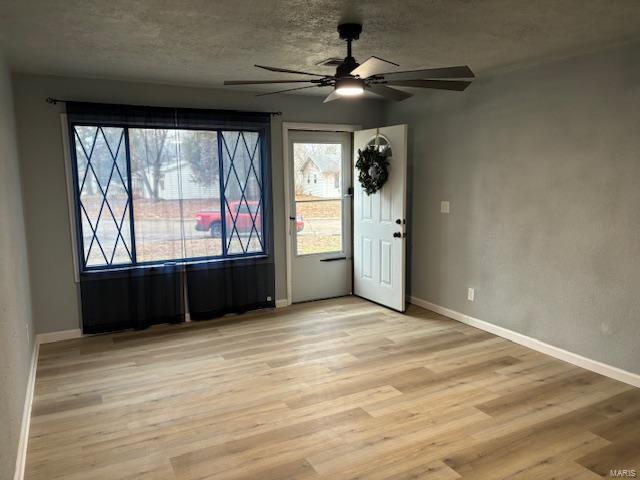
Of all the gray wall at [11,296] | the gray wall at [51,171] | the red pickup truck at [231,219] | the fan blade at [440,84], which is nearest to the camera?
the gray wall at [11,296]

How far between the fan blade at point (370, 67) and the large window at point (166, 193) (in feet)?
8.37

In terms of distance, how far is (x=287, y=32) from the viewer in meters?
2.92

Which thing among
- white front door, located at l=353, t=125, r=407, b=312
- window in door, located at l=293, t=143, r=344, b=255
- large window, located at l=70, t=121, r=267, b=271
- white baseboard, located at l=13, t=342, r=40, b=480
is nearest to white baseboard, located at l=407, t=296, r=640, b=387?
white front door, located at l=353, t=125, r=407, b=312

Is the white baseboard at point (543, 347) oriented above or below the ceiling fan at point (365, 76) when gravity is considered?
below

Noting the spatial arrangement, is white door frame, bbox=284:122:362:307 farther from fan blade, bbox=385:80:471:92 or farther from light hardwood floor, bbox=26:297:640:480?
fan blade, bbox=385:80:471:92

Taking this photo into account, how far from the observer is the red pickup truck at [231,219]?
16.0 feet

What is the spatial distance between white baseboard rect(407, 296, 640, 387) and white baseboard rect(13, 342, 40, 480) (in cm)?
378

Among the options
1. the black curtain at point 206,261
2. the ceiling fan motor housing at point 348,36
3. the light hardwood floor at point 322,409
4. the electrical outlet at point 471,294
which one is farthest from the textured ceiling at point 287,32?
the light hardwood floor at point 322,409

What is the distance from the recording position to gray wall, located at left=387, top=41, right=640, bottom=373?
3365 millimetres

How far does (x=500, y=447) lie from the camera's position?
263 cm

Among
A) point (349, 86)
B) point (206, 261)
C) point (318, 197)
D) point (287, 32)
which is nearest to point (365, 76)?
point (349, 86)

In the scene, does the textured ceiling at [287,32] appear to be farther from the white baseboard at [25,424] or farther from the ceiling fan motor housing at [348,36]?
the white baseboard at [25,424]

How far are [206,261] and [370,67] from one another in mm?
3062

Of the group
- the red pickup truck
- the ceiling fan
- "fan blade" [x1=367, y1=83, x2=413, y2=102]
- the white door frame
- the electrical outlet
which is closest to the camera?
the ceiling fan
